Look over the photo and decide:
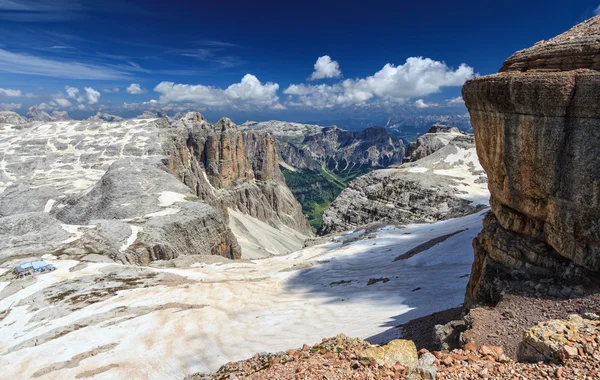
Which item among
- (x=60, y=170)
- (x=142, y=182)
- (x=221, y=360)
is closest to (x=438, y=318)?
(x=221, y=360)

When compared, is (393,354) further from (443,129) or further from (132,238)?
(443,129)

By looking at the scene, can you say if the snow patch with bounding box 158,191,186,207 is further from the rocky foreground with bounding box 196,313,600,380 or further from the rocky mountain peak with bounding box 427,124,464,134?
the rocky mountain peak with bounding box 427,124,464,134

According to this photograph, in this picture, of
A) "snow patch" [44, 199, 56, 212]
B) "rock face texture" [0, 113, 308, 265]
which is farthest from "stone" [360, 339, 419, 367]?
"snow patch" [44, 199, 56, 212]

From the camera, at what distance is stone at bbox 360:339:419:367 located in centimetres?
1099

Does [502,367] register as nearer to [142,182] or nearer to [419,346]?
[419,346]

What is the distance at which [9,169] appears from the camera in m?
115

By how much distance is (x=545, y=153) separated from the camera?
14.8m

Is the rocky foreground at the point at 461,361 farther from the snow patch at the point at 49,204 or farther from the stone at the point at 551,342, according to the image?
the snow patch at the point at 49,204

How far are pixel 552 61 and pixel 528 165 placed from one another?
15.3 ft

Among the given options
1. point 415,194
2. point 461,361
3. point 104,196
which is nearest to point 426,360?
point 461,361

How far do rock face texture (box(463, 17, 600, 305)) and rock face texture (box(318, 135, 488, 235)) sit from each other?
49.7 m

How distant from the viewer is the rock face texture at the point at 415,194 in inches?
2763

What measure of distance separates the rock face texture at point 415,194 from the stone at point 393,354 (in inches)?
2266

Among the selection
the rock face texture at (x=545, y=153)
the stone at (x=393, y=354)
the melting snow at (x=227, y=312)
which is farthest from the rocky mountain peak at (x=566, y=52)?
the melting snow at (x=227, y=312)
